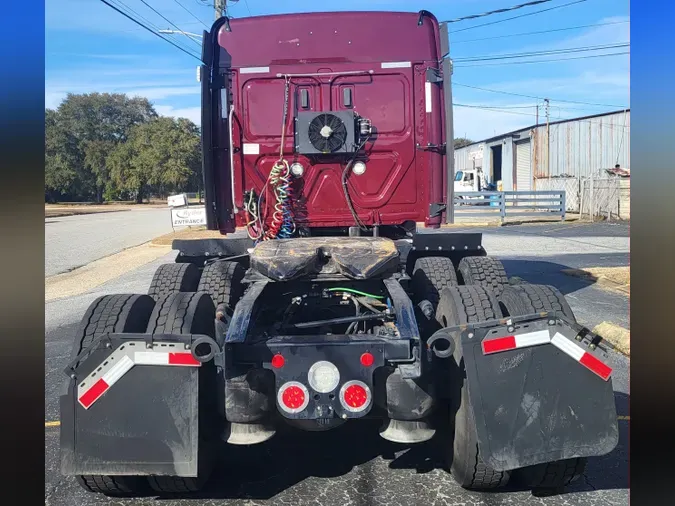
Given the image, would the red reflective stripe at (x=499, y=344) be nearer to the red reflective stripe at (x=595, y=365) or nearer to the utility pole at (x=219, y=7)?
the red reflective stripe at (x=595, y=365)

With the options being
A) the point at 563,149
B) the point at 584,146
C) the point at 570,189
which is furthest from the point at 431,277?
the point at 563,149

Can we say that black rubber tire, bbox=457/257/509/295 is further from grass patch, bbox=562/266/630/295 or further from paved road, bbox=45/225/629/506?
grass patch, bbox=562/266/630/295

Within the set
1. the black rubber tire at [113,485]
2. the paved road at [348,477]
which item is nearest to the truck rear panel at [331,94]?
the paved road at [348,477]

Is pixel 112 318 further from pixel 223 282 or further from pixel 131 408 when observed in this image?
pixel 223 282

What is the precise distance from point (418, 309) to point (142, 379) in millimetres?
2393

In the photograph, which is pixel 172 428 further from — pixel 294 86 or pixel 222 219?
pixel 294 86

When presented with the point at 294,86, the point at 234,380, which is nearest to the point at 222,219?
the point at 294,86

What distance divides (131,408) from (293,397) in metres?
0.84

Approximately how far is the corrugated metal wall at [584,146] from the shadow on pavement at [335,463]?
26261 mm

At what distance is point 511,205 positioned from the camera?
1128 inches

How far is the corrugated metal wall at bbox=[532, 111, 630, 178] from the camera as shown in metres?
29.3

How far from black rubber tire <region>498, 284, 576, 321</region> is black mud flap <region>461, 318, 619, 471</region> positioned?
0.45 m

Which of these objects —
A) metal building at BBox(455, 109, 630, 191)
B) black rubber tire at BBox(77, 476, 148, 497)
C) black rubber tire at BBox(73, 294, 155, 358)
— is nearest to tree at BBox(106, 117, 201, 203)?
metal building at BBox(455, 109, 630, 191)

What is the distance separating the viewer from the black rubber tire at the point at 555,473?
11.4ft
